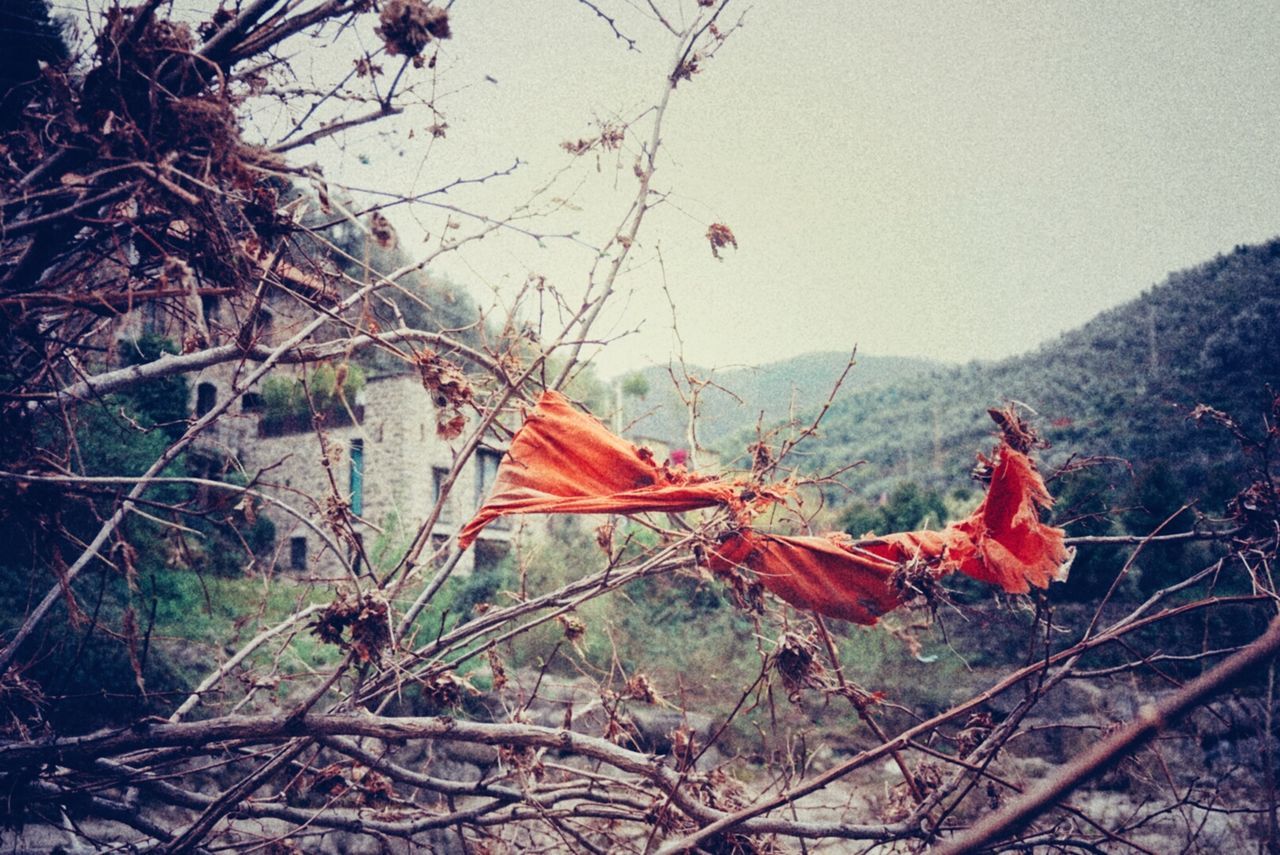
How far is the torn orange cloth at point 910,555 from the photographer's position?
8.93 feet

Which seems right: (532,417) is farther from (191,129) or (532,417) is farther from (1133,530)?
(1133,530)

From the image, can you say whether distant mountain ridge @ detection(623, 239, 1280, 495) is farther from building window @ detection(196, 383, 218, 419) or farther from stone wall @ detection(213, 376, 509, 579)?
building window @ detection(196, 383, 218, 419)

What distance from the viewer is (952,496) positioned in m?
18.7

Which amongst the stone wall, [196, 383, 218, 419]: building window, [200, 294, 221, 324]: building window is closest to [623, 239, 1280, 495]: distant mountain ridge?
the stone wall

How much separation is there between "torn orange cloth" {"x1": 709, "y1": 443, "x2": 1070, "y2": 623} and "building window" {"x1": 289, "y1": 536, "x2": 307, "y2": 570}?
17.0 m

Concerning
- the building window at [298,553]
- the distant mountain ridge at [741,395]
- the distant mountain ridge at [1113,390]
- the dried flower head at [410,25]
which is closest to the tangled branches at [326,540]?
the dried flower head at [410,25]

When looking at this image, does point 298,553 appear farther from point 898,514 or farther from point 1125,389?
point 1125,389

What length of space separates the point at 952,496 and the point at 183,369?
1866 cm

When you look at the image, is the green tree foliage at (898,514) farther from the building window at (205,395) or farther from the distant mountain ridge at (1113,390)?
the building window at (205,395)

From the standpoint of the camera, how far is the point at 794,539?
113 inches

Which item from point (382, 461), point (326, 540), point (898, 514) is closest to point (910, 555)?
point (326, 540)

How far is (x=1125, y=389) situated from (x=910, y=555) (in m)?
25.1

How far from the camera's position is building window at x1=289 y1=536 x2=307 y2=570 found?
1773 cm

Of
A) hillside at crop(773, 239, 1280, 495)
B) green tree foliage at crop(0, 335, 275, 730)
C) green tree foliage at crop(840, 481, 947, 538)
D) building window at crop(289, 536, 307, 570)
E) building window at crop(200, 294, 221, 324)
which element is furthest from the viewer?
hillside at crop(773, 239, 1280, 495)
